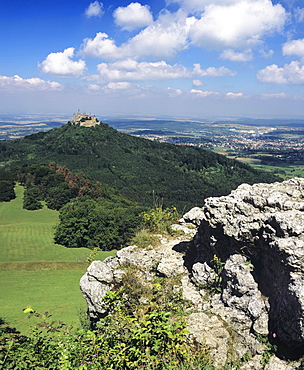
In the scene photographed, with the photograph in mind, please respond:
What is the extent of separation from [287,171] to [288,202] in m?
148

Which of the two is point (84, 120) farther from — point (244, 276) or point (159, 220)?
point (244, 276)

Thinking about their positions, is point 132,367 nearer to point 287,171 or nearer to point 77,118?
point 287,171

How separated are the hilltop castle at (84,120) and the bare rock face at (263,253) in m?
167

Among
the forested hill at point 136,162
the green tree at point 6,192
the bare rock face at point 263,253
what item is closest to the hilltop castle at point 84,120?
the forested hill at point 136,162

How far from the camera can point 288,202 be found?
6918 millimetres

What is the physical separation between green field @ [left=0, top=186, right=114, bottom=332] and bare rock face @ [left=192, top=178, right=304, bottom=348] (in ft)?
16.4

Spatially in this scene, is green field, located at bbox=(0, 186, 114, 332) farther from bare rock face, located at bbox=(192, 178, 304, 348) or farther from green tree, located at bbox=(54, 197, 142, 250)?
bare rock face, located at bbox=(192, 178, 304, 348)

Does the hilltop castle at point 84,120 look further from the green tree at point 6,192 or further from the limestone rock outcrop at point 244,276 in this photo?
the limestone rock outcrop at point 244,276

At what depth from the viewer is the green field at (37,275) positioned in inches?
441

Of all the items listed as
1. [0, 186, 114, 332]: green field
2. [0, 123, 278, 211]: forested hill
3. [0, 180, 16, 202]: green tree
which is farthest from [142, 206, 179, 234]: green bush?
[0, 123, 278, 211]: forested hill

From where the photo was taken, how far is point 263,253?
6516 millimetres

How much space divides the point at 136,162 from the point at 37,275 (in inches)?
4917

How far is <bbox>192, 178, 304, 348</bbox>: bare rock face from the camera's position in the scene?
548cm

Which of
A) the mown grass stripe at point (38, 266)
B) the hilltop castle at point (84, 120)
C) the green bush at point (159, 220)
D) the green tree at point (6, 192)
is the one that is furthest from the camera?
the hilltop castle at point (84, 120)
